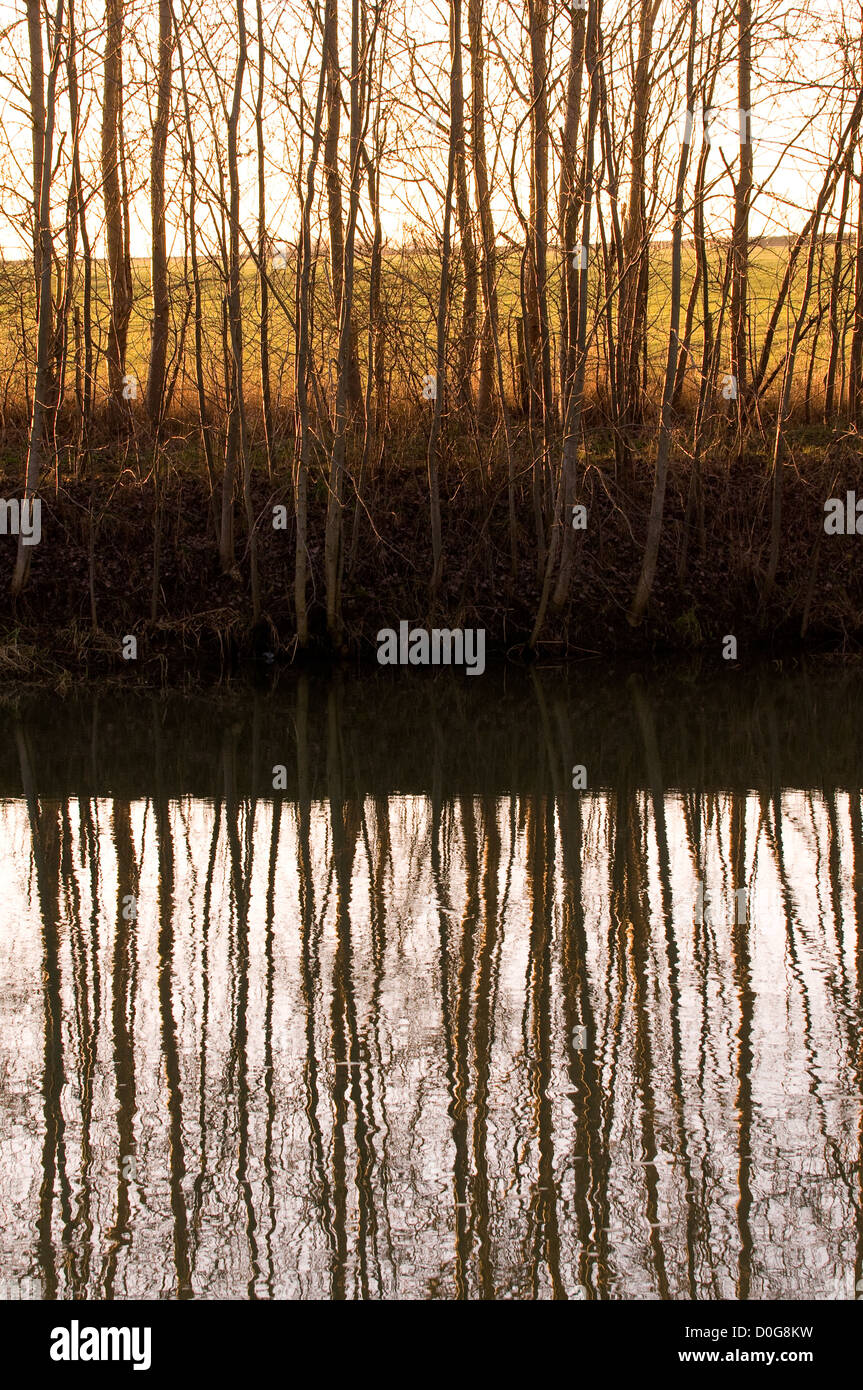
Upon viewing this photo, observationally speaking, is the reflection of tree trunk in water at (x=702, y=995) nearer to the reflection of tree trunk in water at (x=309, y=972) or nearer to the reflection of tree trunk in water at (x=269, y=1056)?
the reflection of tree trunk in water at (x=309, y=972)

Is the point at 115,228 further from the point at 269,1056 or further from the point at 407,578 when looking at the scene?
the point at 269,1056

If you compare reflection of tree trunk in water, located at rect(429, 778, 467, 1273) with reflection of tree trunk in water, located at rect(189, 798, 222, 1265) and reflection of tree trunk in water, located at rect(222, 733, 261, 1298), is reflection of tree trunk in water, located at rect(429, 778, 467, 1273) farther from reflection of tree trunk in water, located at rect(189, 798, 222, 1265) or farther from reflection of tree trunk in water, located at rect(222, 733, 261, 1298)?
reflection of tree trunk in water, located at rect(189, 798, 222, 1265)

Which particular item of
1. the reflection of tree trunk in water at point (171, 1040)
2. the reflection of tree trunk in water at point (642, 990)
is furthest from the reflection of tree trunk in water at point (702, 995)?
the reflection of tree trunk in water at point (171, 1040)

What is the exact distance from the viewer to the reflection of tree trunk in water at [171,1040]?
434 cm

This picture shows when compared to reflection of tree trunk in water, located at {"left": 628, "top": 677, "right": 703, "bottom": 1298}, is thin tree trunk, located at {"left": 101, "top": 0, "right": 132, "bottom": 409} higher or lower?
higher

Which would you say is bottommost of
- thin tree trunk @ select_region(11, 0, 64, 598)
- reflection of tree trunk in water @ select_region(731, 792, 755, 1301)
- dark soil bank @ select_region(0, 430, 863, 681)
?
reflection of tree trunk in water @ select_region(731, 792, 755, 1301)

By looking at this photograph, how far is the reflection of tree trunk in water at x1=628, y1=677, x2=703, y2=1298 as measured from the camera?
14.6 ft

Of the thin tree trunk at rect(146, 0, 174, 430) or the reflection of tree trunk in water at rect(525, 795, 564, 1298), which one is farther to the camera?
the thin tree trunk at rect(146, 0, 174, 430)

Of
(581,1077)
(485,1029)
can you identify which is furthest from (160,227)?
(581,1077)

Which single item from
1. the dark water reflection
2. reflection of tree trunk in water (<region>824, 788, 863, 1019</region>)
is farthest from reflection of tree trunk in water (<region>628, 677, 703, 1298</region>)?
reflection of tree trunk in water (<region>824, 788, 863, 1019</region>)

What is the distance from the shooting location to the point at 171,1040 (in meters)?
5.93

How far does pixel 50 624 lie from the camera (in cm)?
1750

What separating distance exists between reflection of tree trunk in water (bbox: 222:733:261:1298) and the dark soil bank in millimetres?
6647

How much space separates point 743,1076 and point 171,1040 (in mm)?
2232
